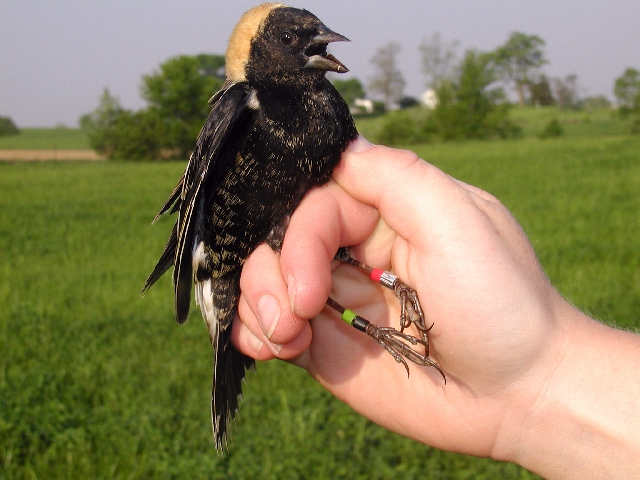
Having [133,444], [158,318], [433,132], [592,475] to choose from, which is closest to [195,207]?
[592,475]

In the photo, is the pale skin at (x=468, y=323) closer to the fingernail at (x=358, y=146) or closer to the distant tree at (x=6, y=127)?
the fingernail at (x=358, y=146)

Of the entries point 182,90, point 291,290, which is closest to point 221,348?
point 291,290

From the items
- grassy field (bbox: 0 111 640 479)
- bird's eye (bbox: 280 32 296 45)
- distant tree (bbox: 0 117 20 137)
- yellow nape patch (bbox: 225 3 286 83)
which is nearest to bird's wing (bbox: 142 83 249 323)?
yellow nape patch (bbox: 225 3 286 83)

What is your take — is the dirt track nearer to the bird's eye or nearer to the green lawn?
the green lawn

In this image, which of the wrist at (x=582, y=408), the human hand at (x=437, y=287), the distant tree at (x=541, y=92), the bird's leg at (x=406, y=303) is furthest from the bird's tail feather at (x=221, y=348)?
the distant tree at (x=541, y=92)

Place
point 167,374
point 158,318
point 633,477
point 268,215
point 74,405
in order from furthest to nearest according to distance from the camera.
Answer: point 158,318, point 167,374, point 74,405, point 268,215, point 633,477

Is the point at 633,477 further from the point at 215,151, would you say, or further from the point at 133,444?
the point at 133,444
